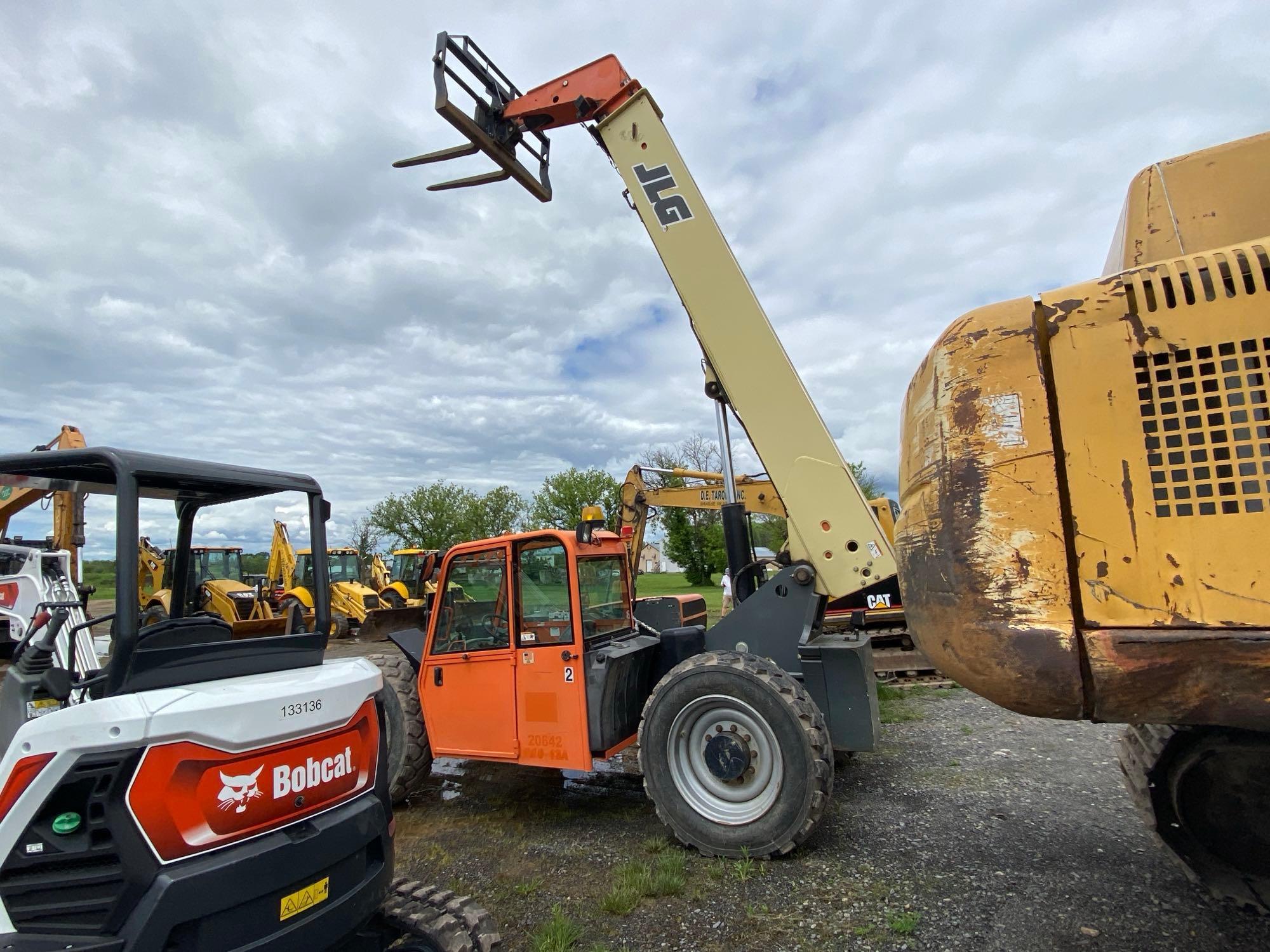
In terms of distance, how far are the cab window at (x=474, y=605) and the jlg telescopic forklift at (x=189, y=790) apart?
217 centimetres

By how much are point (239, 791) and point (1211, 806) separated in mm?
A: 3945

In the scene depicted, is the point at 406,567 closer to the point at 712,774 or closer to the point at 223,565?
the point at 223,565

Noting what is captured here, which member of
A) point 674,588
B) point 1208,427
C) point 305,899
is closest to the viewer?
point 1208,427

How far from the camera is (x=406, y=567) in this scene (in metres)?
24.5

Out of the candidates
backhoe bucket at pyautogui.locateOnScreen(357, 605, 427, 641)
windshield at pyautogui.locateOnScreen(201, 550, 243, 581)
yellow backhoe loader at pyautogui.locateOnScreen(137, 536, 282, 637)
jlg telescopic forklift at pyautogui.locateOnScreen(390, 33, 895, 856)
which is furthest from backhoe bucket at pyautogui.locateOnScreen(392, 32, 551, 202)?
windshield at pyautogui.locateOnScreen(201, 550, 243, 581)

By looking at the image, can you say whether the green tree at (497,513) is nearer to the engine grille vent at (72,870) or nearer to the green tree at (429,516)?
the green tree at (429,516)

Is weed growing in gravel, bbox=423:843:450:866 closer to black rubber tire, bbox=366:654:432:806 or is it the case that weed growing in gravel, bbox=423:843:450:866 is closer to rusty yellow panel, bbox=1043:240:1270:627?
black rubber tire, bbox=366:654:432:806

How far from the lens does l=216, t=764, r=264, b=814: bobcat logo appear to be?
223 cm

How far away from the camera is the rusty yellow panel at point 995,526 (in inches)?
68.0

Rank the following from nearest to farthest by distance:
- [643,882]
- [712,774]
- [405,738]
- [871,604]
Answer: [643,882] → [712,774] → [405,738] → [871,604]

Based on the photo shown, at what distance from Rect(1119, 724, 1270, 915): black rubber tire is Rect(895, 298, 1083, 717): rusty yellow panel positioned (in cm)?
195

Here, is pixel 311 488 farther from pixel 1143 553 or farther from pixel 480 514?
pixel 480 514

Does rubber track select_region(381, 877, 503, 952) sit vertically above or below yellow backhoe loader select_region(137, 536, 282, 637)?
below

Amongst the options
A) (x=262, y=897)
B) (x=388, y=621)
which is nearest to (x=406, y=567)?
(x=388, y=621)
